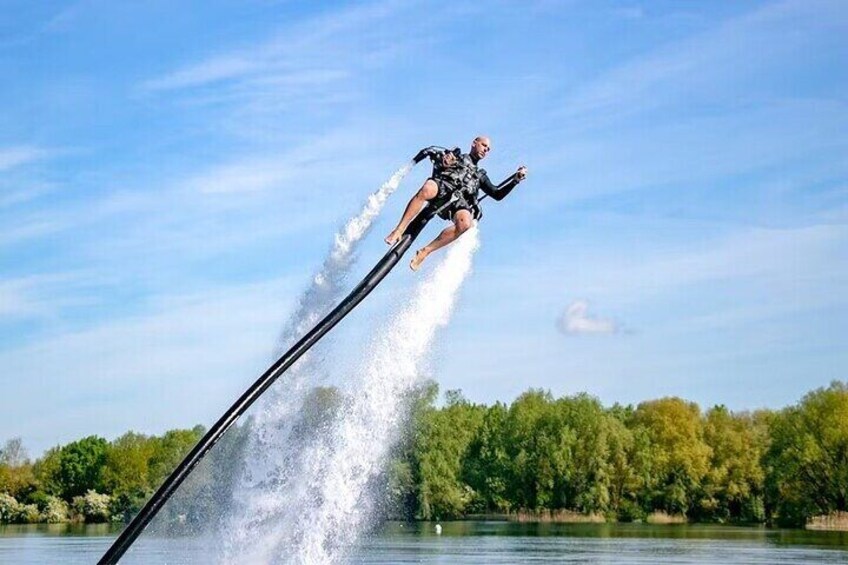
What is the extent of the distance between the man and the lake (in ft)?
43.7

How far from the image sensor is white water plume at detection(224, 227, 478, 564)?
1844 cm

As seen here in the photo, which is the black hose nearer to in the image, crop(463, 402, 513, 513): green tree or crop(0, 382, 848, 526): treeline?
crop(0, 382, 848, 526): treeline

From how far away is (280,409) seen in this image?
1867cm

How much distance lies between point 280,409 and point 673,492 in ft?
252

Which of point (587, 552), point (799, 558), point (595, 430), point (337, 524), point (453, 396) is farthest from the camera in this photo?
point (453, 396)

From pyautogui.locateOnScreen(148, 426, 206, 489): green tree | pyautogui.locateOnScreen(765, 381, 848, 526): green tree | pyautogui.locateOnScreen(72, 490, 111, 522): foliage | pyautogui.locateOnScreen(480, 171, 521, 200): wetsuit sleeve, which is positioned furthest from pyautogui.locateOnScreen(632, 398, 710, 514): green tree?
pyautogui.locateOnScreen(480, 171, 521, 200): wetsuit sleeve

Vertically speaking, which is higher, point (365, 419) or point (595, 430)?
point (595, 430)

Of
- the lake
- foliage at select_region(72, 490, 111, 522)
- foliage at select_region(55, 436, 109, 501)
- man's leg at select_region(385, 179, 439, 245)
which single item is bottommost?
the lake

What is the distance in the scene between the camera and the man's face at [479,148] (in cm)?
1617

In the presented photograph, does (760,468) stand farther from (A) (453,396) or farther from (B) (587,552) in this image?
(B) (587,552)

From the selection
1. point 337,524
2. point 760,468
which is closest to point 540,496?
point 760,468

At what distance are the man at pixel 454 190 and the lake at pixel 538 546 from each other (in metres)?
13.3

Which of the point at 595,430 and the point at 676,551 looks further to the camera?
the point at 595,430

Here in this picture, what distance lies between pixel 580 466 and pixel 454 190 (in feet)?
244
